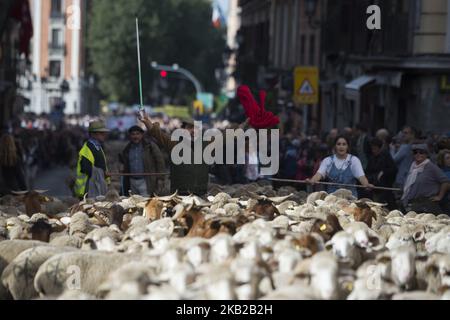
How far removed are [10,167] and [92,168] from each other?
6937 millimetres

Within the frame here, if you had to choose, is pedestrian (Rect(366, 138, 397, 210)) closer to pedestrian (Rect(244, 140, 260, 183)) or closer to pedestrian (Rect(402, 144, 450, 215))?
pedestrian (Rect(402, 144, 450, 215))

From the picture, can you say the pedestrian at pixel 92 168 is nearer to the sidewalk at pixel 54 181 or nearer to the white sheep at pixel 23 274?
the white sheep at pixel 23 274

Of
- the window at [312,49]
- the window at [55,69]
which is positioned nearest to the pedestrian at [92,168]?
the window at [312,49]

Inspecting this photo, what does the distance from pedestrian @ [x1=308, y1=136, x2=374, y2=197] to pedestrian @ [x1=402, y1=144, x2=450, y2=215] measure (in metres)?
0.84

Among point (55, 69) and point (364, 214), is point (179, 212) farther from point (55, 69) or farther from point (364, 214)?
point (55, 69)

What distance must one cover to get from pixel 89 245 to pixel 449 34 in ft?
55.8

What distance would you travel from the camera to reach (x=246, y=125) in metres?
16.8

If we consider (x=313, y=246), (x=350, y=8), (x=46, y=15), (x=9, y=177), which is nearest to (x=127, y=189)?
(x=9, y=177)

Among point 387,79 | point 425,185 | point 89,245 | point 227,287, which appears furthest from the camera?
point 387,79

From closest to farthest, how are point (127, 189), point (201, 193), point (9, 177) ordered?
point (201, 193)
point (127, 189)
point (9, 177)

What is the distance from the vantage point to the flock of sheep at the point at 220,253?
1003 cm

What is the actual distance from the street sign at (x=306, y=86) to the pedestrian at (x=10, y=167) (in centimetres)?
692

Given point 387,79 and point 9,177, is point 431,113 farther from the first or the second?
point 9,177

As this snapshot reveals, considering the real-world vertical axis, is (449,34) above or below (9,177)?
above
